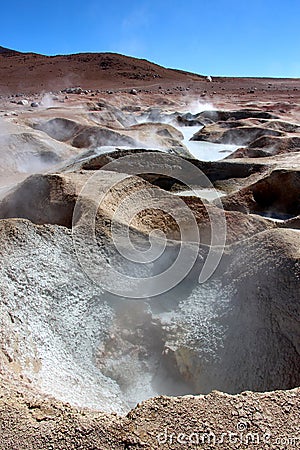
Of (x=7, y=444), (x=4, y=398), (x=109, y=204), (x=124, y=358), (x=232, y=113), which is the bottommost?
(x=7, y=444)

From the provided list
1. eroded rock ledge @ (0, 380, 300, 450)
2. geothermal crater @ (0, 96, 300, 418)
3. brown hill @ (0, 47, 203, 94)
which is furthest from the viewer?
brown hill @ (0, 47, 203, 94)

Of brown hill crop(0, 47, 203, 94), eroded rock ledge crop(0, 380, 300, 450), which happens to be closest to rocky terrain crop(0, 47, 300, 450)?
eroded rock ledge crop(0, 380, 300, 450)

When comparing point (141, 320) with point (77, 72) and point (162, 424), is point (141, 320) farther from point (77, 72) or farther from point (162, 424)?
point (77, 72)

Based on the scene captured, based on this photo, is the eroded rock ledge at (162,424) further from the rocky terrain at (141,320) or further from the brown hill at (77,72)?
the brown hill at (77,72)

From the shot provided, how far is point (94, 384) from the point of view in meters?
2.07

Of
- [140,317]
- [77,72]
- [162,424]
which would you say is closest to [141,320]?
[140,317]

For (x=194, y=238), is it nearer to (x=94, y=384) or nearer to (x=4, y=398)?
(x=94, y=384)

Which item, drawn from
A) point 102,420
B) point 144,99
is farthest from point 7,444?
point 144,99

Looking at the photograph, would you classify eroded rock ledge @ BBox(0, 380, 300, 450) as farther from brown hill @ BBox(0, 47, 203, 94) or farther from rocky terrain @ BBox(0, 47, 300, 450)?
brown hill @ BBox(0, 47, 203, 94)

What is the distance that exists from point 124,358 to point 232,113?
12276mm

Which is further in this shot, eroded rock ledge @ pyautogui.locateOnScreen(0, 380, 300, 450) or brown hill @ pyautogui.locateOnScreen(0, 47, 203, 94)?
brown hill @ pyautogui.locateOnScreen(0, 47, 203, 94)

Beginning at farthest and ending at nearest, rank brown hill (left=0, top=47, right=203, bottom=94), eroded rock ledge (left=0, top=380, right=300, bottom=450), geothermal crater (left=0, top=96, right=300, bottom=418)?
1. brown hill (left=0, top=47, right=203, bottom=94)
2. geothermal crater (left=0, top=96, right=300, bottom=418)
3. eroded rock ledge (left=0, top=380, right=300, bottom=450)

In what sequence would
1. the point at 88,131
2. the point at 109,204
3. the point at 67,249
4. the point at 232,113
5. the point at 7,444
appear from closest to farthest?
the point at 7,444
the point at 67,249
the point at 109,204
the point at 88,131
the point at 232,113

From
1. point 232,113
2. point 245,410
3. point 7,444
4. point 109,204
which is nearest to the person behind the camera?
point 7,444
